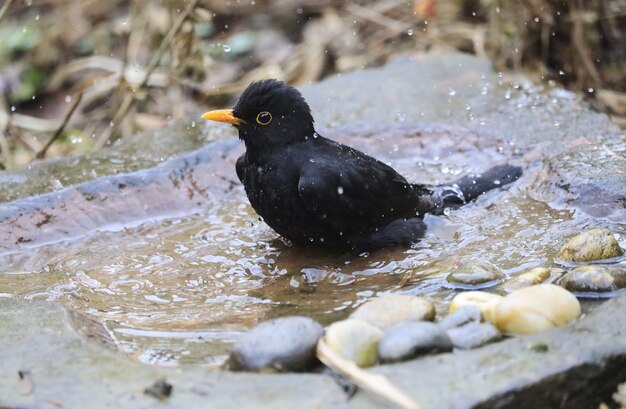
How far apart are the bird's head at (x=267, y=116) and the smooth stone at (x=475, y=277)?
51.7 inches

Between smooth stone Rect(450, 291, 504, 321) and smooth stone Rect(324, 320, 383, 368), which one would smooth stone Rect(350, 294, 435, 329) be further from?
smooth stone Rect(324, 320, 383, 368)

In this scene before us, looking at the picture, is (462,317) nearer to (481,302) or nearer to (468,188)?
(481,302)

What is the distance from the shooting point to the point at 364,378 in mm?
2742

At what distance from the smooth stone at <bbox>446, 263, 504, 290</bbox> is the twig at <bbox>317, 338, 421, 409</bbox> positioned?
115 centimetres

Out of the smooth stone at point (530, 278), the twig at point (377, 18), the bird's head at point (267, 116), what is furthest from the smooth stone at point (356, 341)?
the twig at point (377, 18)

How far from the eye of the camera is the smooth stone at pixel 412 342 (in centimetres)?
295

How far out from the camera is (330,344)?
300 centimetres

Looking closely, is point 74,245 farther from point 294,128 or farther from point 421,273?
point 421,273

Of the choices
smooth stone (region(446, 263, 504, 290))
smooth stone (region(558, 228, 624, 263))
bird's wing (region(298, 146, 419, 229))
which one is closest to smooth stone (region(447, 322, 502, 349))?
smooth stone (region(446, 263, 504, 290))

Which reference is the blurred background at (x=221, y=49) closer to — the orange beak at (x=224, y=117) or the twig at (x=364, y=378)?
the orange beak at (x=224, y=117)

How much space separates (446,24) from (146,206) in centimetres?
501

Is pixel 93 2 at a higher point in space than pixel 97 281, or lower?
higher

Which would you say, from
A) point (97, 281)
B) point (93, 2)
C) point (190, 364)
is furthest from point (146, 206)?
point (93, 2)

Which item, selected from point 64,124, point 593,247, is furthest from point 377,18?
point 593,247
